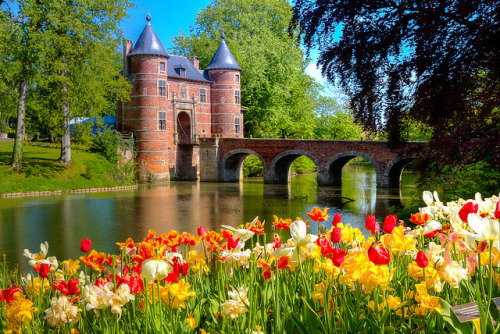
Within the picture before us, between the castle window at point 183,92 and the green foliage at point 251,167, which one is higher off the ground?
the castle window at point 183,92

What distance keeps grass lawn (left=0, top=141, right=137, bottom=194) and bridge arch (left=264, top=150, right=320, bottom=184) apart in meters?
8.43

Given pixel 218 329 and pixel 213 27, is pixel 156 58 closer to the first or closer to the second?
pixel 213 27

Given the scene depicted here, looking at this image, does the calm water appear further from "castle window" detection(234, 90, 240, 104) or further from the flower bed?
"castle window" detection(234, 90, 240, 104)

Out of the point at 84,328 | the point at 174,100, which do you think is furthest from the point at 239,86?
the point at 84,328

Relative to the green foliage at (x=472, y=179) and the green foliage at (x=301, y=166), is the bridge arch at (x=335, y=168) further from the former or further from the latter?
the green foliage at (x=472, y=179)

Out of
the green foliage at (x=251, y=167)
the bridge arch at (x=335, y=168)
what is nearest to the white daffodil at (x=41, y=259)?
the bridge arch at (x=335, y=168)

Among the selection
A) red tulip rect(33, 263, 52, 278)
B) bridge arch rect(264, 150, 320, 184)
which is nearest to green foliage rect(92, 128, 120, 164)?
bridge arch rect(264, 150, 320, 184)

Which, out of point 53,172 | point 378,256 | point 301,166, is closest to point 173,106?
point 53,172

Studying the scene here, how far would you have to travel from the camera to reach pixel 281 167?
3056 cm

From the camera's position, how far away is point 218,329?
239 centimetres

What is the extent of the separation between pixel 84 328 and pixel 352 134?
38987 millimetres

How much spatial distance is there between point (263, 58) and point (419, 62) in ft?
88.1

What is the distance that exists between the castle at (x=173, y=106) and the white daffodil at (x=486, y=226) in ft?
90.0

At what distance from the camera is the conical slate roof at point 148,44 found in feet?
93.0
